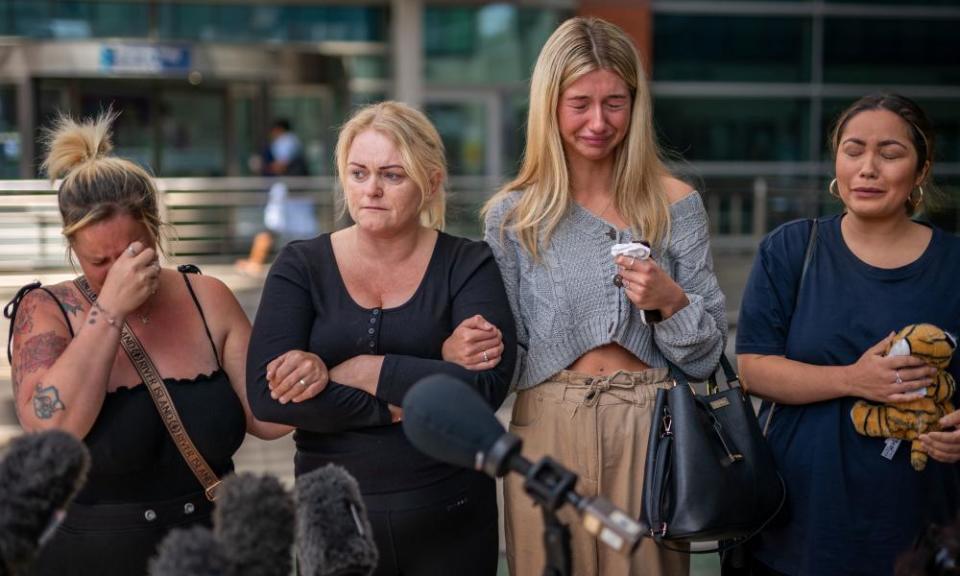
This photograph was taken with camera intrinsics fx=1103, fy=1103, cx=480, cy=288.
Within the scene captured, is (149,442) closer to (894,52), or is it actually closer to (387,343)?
(387,343)

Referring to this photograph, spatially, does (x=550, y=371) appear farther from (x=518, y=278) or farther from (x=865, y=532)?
(x=865, y=532)

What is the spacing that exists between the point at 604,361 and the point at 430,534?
0.62 m

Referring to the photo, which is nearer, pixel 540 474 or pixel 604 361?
pixel 540 474

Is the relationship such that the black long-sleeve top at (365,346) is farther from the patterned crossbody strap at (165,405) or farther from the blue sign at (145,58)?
the blue sign at (145,58)

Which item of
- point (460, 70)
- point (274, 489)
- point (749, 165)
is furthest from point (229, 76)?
point (274, 489)

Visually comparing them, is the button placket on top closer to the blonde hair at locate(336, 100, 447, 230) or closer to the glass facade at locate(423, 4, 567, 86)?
the blonde hair at locate(336, 100, 447, 230)

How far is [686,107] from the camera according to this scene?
1677 cm

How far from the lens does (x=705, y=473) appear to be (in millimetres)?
2621

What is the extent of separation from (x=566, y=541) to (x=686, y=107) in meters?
15.7

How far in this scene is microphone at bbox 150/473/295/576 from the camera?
61.5 inches

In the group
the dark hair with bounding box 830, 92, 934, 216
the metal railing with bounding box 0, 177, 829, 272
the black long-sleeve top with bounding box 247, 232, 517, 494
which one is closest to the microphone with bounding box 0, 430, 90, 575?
the black long-sleeve top with bounding box 247, 232, 517, 494

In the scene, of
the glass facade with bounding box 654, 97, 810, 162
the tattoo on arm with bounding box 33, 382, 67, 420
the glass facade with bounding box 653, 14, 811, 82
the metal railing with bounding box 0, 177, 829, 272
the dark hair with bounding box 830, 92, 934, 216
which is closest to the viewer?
the tattoo on arm with bounding box 33, 382, 67, 420

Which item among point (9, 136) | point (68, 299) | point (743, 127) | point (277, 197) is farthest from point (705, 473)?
point (743, 127)

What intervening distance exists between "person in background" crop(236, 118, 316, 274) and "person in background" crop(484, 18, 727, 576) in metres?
10.0
